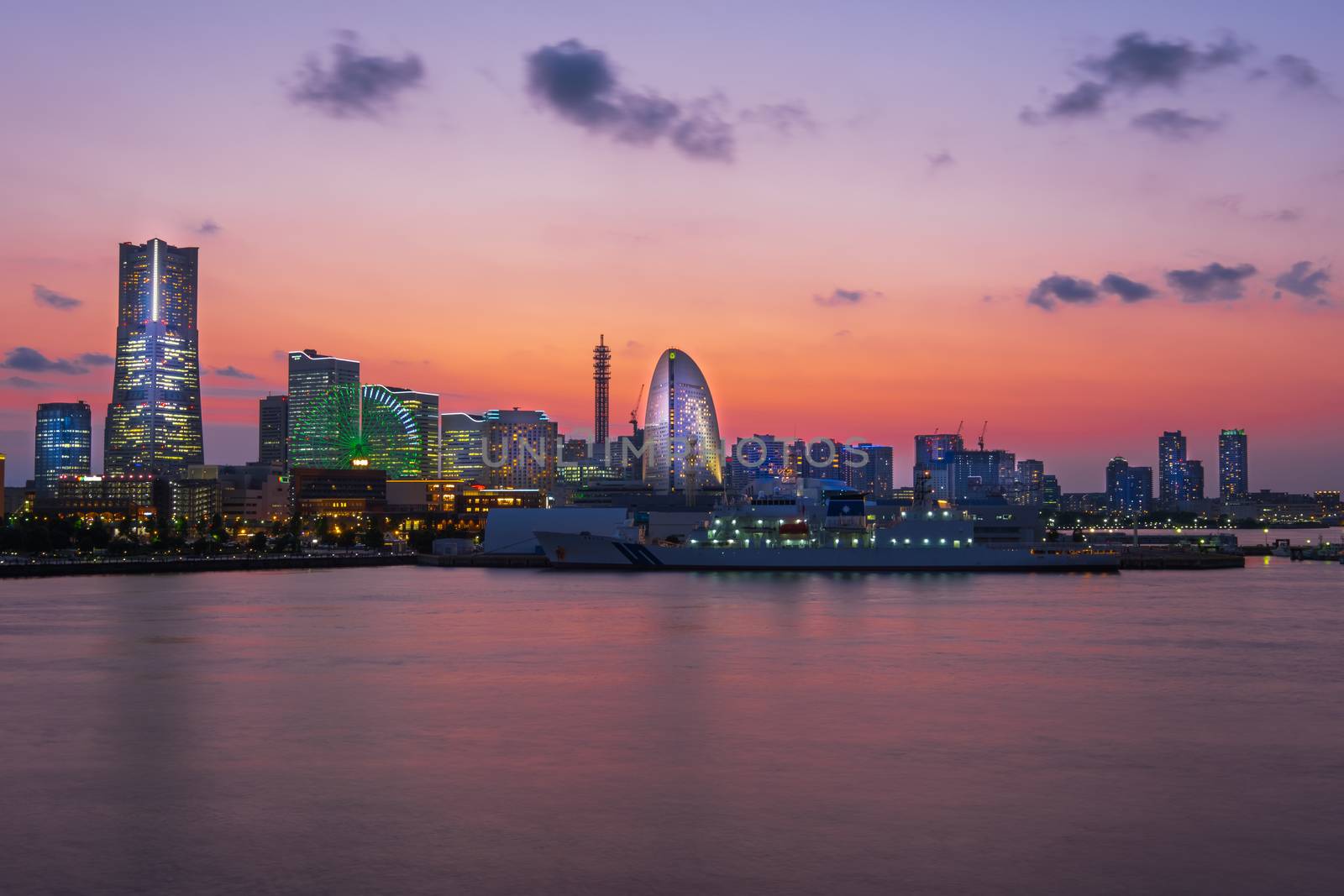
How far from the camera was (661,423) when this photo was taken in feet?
575

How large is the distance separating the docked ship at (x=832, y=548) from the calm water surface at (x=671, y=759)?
36.0m

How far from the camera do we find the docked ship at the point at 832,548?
79562mm

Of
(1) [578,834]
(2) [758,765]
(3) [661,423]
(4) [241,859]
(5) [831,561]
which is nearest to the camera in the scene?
(4) [241,859]

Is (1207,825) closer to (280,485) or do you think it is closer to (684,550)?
(684,550)

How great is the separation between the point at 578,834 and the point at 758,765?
16.1 ft

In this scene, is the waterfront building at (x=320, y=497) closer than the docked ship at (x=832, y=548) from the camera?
No

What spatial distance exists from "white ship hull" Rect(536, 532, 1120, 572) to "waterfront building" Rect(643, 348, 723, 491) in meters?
82.2

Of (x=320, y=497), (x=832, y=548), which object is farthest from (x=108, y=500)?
(x=832, y=548)

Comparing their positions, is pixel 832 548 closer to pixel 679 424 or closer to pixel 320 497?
pixel 679 424

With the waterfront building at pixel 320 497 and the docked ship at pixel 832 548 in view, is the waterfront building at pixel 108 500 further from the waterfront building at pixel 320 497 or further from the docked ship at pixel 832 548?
the docked ship at pixel 832 548

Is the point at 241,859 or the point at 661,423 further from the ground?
the point at 661,423

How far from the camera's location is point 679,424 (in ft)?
574

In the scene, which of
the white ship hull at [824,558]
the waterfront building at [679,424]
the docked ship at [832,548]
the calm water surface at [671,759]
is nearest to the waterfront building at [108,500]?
the waterfront building at [679,424]

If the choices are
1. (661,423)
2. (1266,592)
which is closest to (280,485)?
(661,423)
